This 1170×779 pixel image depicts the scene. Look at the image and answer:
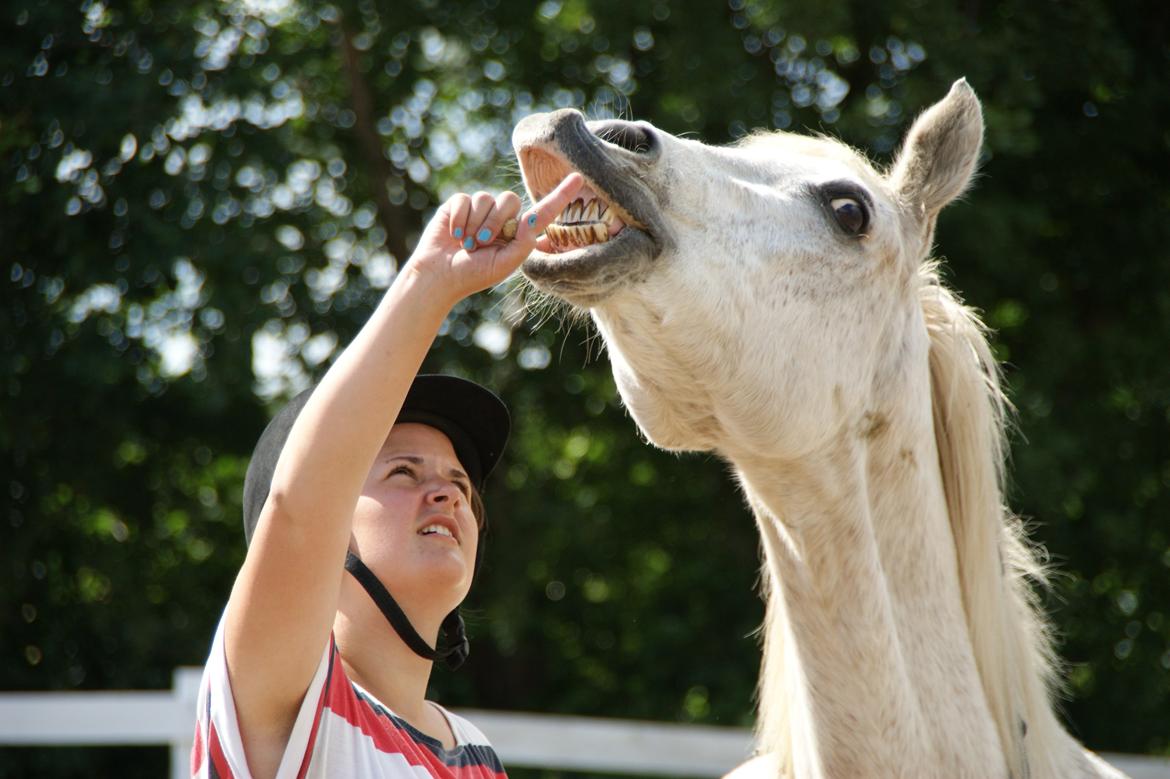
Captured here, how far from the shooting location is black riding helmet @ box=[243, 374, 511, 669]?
201cm

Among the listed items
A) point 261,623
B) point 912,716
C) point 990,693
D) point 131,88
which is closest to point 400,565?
point 261,623

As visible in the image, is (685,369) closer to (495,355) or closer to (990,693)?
(990,693)

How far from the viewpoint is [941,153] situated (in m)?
2.37

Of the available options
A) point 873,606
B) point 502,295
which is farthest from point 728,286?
point 502,295

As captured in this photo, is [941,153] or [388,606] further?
[941,153]

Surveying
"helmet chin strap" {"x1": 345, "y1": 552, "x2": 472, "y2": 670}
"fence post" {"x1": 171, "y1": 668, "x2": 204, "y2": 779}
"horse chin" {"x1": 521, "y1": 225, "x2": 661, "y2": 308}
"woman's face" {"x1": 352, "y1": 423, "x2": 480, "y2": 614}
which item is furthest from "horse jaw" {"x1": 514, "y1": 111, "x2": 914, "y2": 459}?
"fence post" {"x1": 171, "y1": 668, "x2": 204, "y2": 779}

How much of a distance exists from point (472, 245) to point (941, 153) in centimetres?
119

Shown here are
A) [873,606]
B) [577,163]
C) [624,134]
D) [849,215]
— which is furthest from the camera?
[849,215]

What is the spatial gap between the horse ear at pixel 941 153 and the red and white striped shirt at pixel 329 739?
139cm

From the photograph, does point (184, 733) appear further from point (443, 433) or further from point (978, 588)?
point (978, 588)

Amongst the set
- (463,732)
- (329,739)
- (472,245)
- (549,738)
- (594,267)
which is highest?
(472,245)

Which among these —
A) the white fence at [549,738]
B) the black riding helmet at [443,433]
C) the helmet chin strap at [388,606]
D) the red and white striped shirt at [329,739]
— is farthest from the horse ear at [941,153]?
the white fence at [549,738]

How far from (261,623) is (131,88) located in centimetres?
521

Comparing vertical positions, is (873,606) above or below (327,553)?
below
